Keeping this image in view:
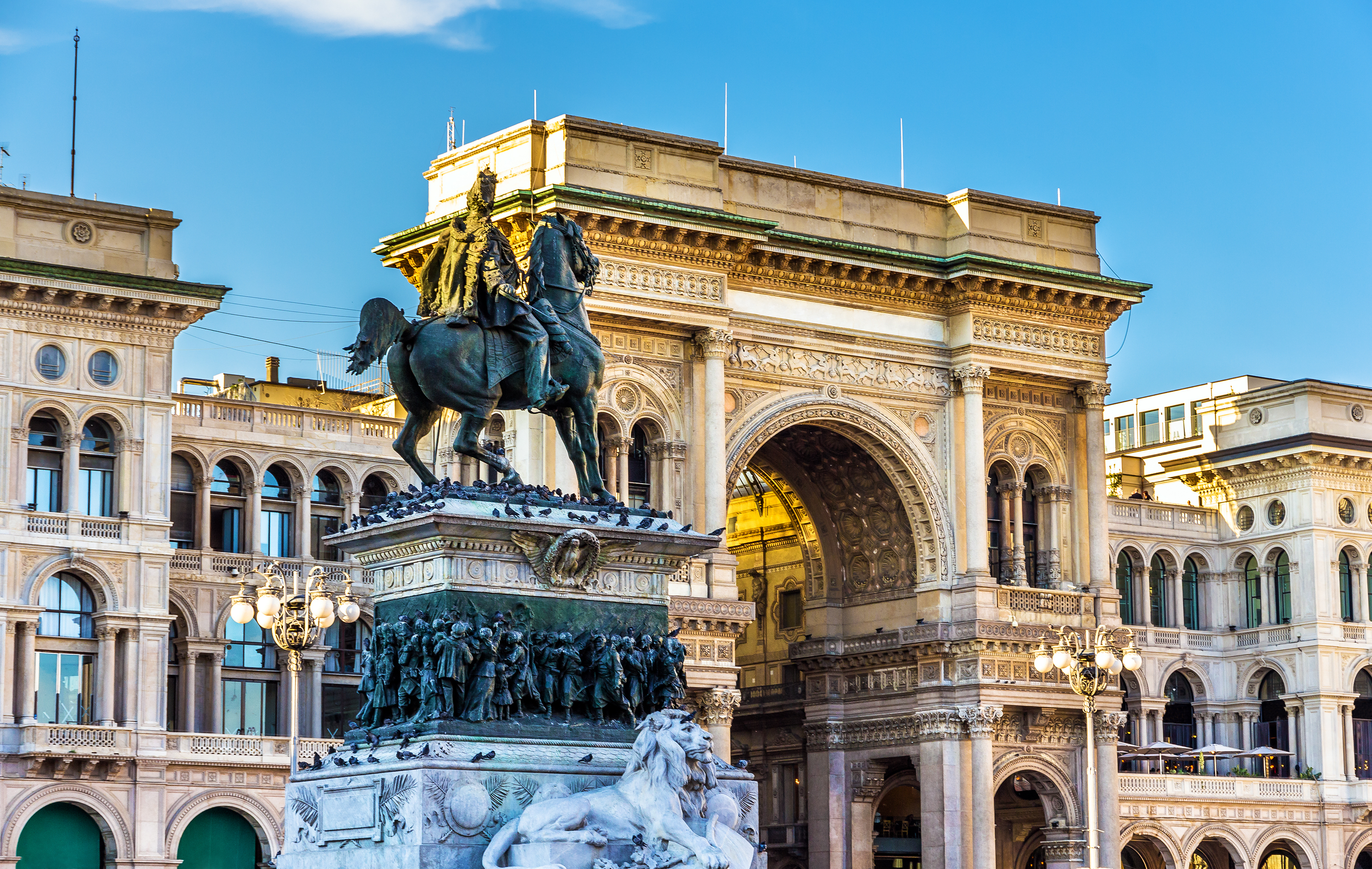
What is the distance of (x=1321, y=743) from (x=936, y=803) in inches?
701

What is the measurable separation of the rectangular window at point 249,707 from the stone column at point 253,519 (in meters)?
3.12

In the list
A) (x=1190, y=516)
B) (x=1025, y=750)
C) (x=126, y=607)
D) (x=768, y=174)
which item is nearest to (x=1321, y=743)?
(x=1190, y=516)

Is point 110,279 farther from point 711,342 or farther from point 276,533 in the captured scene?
point 711,342

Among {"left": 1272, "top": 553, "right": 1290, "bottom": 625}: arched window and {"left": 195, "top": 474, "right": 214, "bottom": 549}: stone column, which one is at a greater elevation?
{"left": 195, "top": 474, "right": 214, "bottom": 549}: stone column

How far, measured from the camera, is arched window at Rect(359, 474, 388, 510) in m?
60.3

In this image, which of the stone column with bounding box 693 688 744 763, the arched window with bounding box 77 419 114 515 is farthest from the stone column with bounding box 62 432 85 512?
the stone column with bounding box 693 688 744 763

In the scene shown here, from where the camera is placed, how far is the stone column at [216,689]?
184ft

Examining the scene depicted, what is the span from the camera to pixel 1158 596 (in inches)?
2886

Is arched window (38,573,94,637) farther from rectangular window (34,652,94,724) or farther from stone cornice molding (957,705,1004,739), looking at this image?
stone cornice molding (957,705,1004,739)

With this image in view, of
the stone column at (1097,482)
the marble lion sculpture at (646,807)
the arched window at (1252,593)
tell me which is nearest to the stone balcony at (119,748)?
the stone column at (1097,482)

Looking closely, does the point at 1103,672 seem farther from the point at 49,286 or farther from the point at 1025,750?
the point at 49,286

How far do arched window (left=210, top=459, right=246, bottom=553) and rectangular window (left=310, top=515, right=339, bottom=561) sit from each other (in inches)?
72.5

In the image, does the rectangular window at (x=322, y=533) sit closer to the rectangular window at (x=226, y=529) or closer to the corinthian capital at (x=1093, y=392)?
the rectangular window at (x=226, y=529)

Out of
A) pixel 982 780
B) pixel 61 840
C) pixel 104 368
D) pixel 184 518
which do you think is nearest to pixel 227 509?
pixel 184 518
